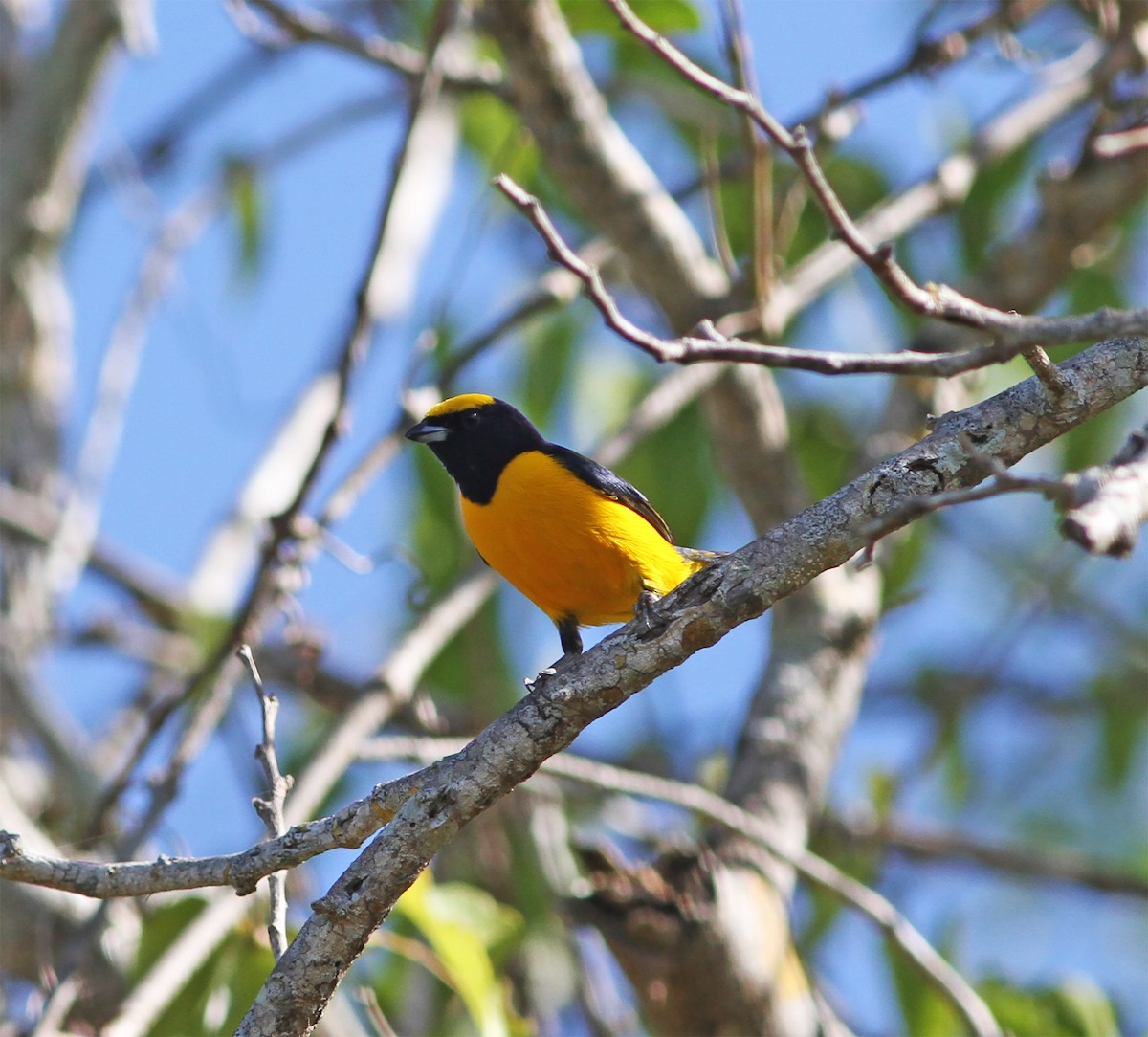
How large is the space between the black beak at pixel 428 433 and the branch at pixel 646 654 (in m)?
2.58

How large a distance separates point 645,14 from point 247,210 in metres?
3.14

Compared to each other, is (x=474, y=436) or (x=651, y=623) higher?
(x=474, y=436)

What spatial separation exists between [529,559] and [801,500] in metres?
1.59

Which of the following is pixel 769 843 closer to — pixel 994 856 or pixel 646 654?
pixel 646 654

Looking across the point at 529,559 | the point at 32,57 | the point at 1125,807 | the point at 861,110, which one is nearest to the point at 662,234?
the point at 861,110

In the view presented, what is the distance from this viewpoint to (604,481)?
178 inches

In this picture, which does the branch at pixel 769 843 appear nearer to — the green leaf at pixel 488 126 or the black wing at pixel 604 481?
the black wing at pixel 604 481

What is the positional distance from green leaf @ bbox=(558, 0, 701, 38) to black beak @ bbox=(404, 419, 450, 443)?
184cm

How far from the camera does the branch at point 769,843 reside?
424 cm

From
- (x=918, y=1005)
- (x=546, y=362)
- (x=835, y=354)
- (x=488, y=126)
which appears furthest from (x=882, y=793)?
(x=488, y=126)

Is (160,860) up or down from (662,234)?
down

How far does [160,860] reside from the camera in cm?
243

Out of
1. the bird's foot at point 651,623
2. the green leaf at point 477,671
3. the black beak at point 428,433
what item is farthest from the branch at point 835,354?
the green leaf at point 477,671

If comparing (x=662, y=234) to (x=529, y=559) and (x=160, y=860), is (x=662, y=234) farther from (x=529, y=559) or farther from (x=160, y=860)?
(x=160, y=860)
